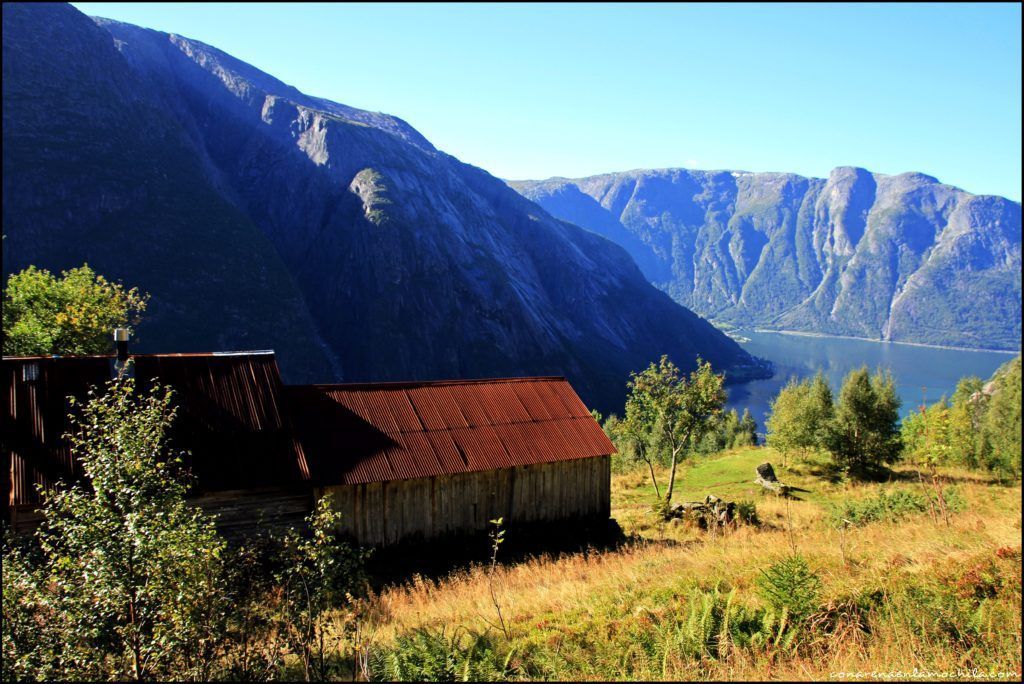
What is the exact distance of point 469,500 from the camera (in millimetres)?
19625

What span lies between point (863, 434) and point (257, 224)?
15461 centimetres

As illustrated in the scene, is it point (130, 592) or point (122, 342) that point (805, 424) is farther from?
point (130, 592)

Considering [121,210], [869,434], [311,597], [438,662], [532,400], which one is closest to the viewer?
[311,597]

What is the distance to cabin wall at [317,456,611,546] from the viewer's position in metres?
18.0

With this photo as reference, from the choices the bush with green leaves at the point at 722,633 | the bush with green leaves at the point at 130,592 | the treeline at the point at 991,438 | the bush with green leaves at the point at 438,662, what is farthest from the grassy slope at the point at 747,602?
the treeline at the point at 991,438

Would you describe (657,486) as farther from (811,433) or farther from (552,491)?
(552,491)

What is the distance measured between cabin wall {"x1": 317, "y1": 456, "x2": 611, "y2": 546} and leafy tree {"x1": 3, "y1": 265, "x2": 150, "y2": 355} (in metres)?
19.5

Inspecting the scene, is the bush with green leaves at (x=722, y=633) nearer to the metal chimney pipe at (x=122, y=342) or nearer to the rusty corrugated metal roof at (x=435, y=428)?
the rusty corrugated metal roof at (x=435, y=428)

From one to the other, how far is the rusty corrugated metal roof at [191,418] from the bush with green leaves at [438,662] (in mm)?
8865

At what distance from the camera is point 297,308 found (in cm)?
12650

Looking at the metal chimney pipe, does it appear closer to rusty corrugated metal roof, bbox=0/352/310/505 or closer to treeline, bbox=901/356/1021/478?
rusty corrugated metal roof, bbox=0/352/310/505

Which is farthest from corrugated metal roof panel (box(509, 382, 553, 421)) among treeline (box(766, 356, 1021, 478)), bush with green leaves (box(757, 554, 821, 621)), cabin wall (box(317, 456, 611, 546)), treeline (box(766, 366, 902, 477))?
treeline (box(766, 366, 902, 477))

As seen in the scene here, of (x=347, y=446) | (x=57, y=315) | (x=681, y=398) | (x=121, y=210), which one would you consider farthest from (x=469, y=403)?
(x=121, y=210)

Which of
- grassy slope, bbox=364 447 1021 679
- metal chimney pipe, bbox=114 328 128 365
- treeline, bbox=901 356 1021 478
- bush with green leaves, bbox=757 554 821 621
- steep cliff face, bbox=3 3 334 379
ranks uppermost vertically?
steep cliff face, bbox=3 3 334 379
